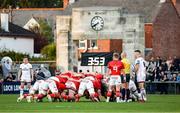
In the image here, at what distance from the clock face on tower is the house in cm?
3457

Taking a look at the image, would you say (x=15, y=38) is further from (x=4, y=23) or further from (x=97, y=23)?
(x=97, y=23)

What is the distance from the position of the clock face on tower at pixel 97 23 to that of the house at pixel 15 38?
113 ft

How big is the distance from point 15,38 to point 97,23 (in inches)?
1573

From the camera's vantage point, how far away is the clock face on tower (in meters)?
69.9

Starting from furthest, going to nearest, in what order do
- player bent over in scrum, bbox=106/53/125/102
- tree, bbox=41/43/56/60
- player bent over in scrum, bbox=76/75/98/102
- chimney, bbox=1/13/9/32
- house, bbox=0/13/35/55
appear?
house, bbox=0/13/35/55 < chimney, bbox=1/13/9/32 < tree, bbox=41/43/56/60 < player bent over in scrum, bbox=76/75/98/102 < player bent over in scrum, bbox=106/53/125/102

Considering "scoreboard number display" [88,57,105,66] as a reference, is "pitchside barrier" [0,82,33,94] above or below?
below

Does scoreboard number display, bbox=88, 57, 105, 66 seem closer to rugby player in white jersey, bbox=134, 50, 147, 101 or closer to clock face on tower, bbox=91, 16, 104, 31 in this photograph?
clock face on tower, bbox=91, 16, 104, 31

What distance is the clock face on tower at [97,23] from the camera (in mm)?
69875

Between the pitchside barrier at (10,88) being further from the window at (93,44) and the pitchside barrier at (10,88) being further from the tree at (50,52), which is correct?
the tree at (50,52)

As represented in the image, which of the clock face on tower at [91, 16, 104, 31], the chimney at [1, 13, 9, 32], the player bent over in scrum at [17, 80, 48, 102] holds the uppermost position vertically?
the chimney at [1, 13, 9, 32]

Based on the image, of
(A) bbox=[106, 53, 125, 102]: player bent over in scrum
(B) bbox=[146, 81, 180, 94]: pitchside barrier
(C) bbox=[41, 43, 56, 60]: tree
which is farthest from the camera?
(C) bbox=[41, 43, 56, 60]: tree

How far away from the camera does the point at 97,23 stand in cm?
7006

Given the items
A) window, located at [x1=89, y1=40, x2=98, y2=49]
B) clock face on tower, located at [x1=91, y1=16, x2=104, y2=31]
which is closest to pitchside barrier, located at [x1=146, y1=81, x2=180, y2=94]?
clock face on tower, located at [x1=91, y1=16, x2=104, y2=31]

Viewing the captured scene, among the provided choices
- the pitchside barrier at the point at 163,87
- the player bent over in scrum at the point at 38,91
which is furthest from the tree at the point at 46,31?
the player bent over in scrum at the point at 38,91
